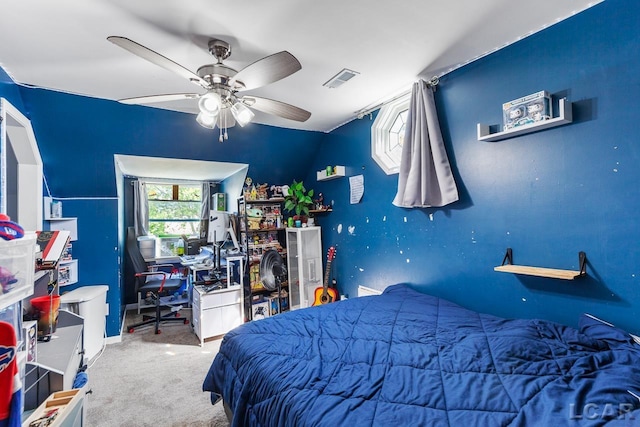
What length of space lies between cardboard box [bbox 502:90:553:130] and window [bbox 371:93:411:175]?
3.54 ft

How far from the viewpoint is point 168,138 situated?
3133 mm

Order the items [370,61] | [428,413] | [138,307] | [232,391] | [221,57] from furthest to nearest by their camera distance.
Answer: [138,307] → [370,61] → [221,57] → [232,391] → [428,413]

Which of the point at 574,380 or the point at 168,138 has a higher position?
the point at 168,138

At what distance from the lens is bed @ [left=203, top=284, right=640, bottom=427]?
3.35 ft

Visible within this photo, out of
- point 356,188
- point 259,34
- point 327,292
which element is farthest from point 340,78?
point 327,292

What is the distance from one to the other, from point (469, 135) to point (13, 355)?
2.65 m

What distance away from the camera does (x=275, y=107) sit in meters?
2.07

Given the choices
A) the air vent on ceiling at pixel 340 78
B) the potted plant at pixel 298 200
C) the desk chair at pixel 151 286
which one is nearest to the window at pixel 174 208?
the desk chair at pixel 151 286

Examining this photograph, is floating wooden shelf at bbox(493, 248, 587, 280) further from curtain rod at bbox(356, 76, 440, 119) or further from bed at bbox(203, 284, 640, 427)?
curtain rod at bbox(356, 76, 440, 119)

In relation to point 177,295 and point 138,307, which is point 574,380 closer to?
point 138,307

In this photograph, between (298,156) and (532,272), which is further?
(298,156)

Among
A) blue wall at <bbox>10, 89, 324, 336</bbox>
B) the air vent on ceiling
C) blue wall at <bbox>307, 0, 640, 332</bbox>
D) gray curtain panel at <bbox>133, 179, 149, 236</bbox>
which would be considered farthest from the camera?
gray curtain panel at <bbox>133, 179, 149, 236</bbox>

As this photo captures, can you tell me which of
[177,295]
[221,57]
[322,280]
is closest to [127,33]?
[221,57]

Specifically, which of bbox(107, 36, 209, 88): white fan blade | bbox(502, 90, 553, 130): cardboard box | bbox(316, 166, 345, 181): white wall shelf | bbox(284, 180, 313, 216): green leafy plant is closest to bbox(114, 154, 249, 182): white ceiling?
bbox(284, 180, 313, 216): green leafy plant
